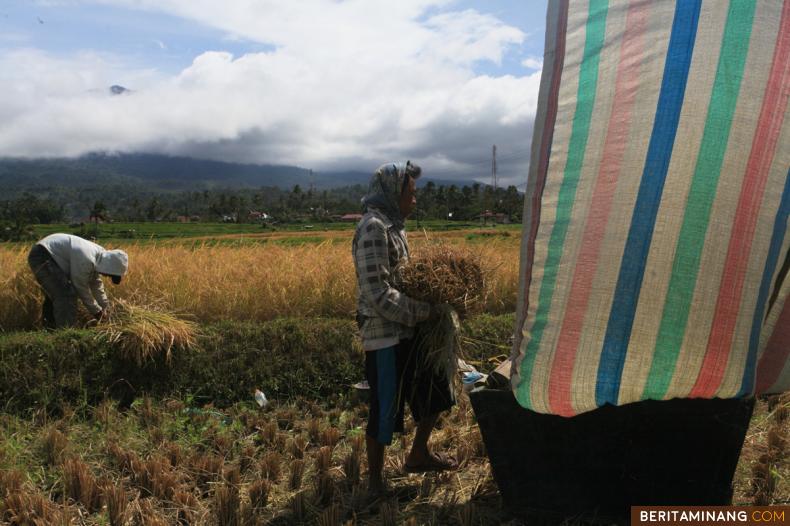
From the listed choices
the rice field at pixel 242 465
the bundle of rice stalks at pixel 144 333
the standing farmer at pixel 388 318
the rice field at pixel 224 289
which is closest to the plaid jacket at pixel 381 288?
the standing farmer at pixel 388 318

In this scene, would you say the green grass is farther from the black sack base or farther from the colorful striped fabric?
the colorful striped fabric

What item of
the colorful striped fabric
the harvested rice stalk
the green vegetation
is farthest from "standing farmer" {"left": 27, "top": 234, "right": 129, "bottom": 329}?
the colorful striped fabric

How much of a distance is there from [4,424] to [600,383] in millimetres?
4158

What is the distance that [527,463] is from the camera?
8.95ft

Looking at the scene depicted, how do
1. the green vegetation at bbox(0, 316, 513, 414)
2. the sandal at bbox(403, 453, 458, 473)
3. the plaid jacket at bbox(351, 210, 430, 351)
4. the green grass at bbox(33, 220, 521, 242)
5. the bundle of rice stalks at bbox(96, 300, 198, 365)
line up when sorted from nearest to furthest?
the plaid jacket at bbox(351, 210, 430, 351) < the sandal at bbox(403, 453, 458, 473) < the green vegetation at bbox(0, 316, 513, 414) < the bundle of rice stalks at bbox(96, 300, 198, 365) < the green grass at bbox(33, 220, 521, 242)

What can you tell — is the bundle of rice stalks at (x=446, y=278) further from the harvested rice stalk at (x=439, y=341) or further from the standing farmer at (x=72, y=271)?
the standing farmer at (x=72, y=271)

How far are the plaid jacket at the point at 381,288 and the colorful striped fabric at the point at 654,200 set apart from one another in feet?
2.38

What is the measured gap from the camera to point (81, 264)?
17.7 ft

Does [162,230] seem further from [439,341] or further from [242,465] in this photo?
[439,341]

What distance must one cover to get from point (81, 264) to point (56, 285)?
14.8 inches

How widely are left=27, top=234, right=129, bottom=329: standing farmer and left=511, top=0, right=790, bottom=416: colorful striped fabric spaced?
438cm

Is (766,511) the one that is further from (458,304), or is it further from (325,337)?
(325,337)

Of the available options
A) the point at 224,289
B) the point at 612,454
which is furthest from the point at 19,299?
the point at 612,454

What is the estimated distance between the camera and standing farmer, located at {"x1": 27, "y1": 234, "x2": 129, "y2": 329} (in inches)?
213
